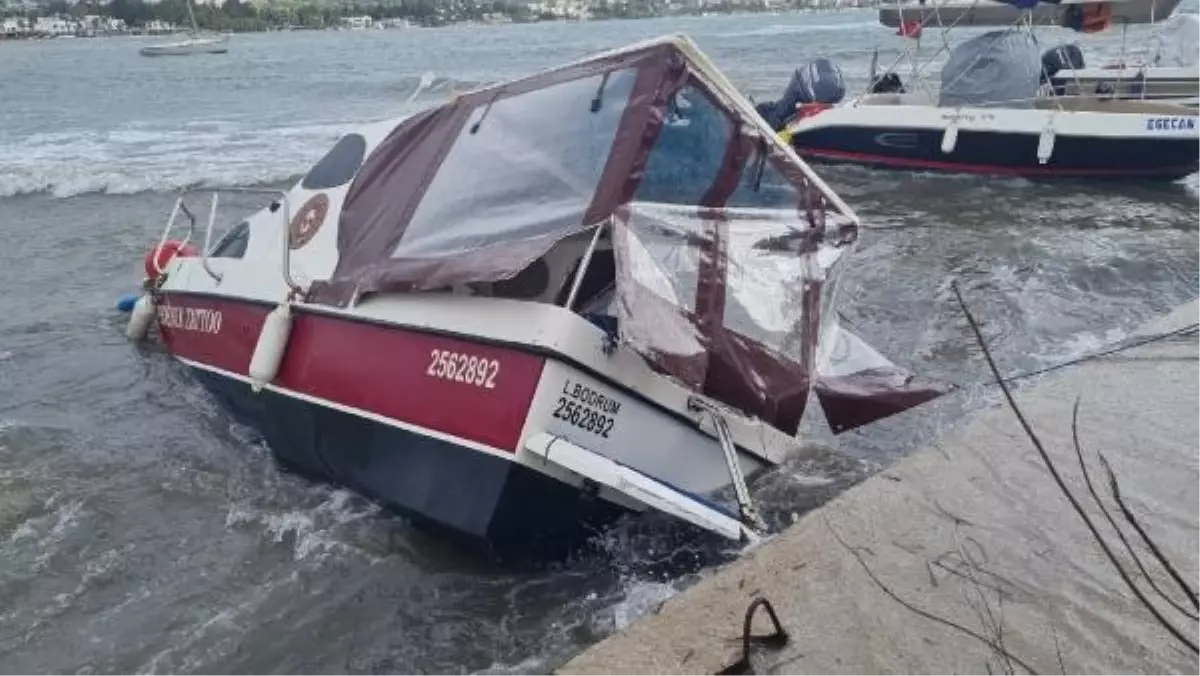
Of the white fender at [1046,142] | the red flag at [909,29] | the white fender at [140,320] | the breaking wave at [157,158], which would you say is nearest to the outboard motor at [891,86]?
the red flag at [909,29]

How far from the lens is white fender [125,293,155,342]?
981cm

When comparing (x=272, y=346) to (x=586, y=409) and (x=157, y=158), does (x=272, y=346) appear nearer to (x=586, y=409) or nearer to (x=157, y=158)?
(x=586, y=409)

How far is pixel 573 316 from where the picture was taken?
4.80 meters

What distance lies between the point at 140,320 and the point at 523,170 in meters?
5.80

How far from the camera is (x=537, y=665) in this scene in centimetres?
478

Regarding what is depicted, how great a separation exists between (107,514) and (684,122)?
13.2 feet

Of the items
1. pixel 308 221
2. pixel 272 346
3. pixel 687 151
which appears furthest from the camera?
pixel 308 221

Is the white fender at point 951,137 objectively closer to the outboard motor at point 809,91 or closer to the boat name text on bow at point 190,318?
the outboard motor at point 809,91

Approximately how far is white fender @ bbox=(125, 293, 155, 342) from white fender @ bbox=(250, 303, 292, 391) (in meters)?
4.35

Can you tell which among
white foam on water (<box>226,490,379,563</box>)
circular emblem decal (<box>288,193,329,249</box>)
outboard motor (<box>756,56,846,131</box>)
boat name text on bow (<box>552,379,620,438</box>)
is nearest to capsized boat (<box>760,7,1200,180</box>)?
outboard motor (<box>756,56,846,131</box>)

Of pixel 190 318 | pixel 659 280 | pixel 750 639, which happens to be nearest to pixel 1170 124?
pixel 659 280

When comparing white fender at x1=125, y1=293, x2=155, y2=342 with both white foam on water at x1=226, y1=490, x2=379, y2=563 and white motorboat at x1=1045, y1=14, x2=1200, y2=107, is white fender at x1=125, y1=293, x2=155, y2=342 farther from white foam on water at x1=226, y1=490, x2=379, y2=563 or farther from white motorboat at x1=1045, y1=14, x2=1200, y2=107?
white motorboat at x1=1045, y1=14, x2=1200, y2=107

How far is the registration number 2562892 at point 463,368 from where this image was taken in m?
4.88

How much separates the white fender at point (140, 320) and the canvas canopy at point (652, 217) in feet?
15.1
